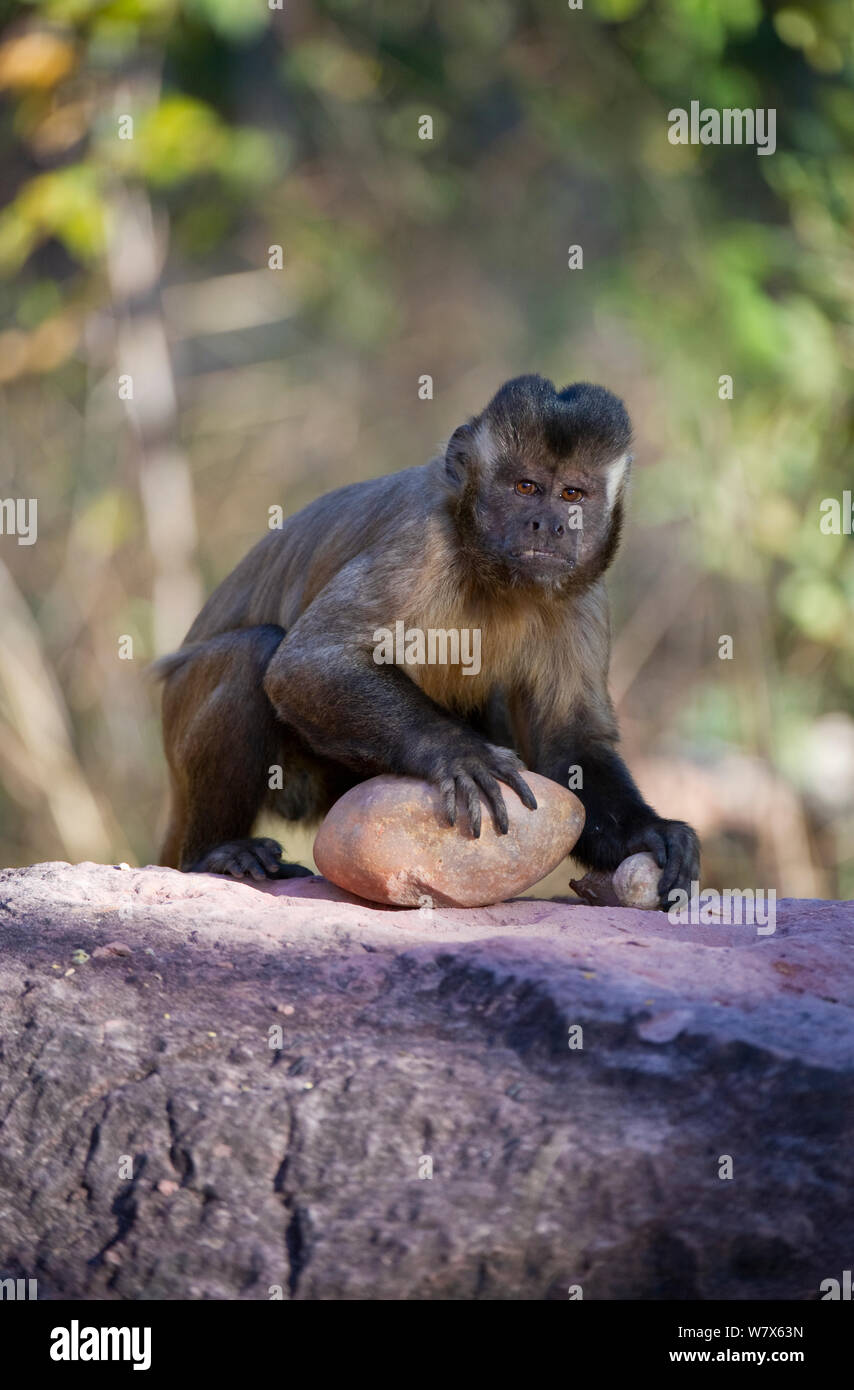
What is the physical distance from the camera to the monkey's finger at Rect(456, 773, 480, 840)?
419 centimetres

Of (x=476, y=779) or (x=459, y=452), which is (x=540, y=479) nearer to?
(x=459, y=452)

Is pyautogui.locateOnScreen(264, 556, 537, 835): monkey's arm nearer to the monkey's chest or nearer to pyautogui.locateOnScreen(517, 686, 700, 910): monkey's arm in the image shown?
the monkey's chest

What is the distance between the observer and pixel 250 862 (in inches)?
201

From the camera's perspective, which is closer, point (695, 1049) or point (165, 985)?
point (695, 1049)

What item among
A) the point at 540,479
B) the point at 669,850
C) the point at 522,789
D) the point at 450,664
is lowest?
the point at 669,850

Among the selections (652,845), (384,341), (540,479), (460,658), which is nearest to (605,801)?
(652,845)

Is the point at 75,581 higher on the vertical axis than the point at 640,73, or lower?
lower

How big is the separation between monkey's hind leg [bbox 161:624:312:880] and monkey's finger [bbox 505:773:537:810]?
1156 millimetres

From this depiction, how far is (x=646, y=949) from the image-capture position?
3805 millimetres

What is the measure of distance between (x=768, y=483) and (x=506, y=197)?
380 centimetres

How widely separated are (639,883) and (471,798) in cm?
76

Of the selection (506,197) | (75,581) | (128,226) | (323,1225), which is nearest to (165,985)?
(323,1225)

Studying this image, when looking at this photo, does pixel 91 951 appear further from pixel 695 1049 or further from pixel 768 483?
pixel 768 483

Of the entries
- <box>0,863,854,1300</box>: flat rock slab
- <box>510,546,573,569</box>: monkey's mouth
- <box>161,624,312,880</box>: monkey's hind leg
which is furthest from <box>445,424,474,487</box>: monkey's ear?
<box>0,863,854,1300</box>: flat rock slab
